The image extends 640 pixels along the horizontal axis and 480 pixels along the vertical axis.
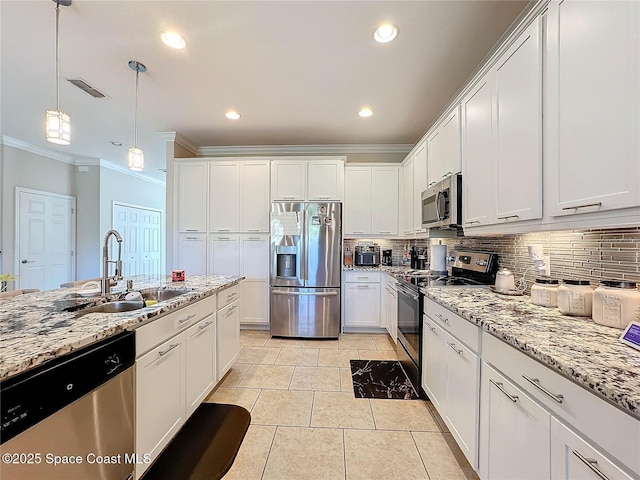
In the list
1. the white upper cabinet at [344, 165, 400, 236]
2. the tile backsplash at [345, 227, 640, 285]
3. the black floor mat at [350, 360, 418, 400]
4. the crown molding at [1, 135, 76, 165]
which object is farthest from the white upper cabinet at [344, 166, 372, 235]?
the crown molding at [1, 135, 76, 165]

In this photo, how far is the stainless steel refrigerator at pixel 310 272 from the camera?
362 cm

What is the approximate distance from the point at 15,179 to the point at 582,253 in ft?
22.5

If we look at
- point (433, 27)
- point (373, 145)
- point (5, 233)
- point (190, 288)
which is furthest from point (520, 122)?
point (5, 233)

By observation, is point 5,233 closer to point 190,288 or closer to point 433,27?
point 190,288

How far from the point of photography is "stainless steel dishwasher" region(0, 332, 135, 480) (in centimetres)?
82

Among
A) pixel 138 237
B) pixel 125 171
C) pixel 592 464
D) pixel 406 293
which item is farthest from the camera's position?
pixel 138 237

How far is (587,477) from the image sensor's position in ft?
2.54

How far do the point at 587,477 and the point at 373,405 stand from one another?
1.57 metres

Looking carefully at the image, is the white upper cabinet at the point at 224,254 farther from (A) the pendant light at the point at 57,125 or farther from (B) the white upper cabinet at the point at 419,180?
(B) the white upper cabinet at the point at 419,180

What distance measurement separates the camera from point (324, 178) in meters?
3.85

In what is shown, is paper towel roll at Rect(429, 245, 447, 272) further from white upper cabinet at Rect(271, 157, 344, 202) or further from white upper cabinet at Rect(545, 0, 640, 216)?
A: white upper cabinet at Rect(545, 0, 640, 216)

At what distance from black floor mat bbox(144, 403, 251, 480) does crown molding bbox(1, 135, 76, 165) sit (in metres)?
5.08

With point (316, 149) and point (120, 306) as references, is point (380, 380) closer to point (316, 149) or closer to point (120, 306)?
point (120, 306)

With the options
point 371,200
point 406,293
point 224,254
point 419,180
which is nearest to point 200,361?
point 406,293
